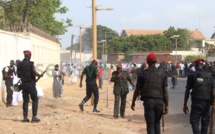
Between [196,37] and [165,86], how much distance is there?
85.9m

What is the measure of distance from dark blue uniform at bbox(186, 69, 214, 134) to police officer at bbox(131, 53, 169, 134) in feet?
2.82

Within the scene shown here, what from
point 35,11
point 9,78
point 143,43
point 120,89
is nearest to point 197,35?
point 143,43

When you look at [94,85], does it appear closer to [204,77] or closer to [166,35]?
[204,77]

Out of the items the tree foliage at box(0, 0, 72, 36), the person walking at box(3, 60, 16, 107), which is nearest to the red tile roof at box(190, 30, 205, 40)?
the tree foliage at box(0, 0, 72, 36)

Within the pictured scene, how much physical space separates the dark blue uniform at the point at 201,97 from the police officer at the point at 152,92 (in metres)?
0.86

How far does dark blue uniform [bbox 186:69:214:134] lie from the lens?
754cm

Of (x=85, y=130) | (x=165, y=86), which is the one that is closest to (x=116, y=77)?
(x=85, y=130)

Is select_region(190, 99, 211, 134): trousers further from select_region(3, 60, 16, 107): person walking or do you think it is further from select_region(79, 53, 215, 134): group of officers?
select_region(3, 60, 16, 107): person walking

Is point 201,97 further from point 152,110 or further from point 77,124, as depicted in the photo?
point 77,124

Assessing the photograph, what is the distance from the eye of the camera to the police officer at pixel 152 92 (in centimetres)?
687

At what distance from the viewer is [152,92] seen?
6867mm

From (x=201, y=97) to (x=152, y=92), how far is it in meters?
1.17

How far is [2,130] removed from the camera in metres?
8.90

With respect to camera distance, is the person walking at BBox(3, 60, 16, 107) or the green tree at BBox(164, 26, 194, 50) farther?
the green tree at BBox(164, 26, 194, 50)
